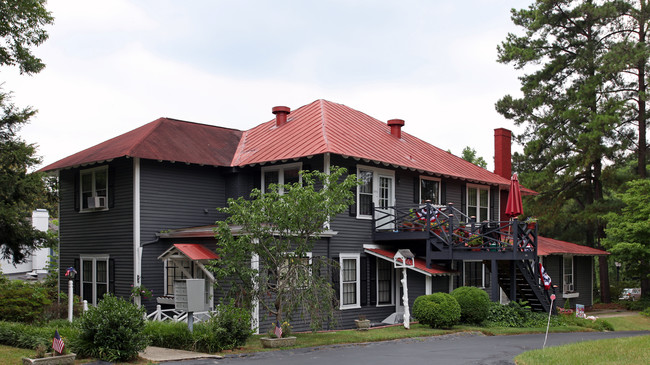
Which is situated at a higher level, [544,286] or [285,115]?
[285,115]

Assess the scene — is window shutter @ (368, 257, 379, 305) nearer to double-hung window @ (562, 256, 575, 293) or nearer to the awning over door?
the awning over door

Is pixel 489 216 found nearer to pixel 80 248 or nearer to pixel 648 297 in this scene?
pixel 648 297

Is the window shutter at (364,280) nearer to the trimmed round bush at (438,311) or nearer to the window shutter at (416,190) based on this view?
the trimmed round bush at (438,311)

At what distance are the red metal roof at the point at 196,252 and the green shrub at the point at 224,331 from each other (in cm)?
332

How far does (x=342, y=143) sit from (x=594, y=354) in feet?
34.7

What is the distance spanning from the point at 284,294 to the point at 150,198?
6.90 m

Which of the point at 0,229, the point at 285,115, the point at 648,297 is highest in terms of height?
the point at 285,115

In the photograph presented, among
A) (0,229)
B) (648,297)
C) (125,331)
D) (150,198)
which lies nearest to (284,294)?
(125,331)

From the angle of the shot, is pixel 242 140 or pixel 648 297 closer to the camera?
pixel 242 140

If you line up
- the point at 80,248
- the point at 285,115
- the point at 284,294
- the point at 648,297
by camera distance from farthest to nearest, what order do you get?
the point at 648,297 < the point at 285,115 < the point at 80,248 < the point at 284,294

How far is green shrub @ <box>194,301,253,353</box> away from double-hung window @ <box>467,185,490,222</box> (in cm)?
1429

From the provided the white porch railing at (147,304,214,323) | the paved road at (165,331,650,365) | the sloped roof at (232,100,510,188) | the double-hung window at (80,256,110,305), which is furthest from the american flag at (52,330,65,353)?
the sloped roof at (232,100,510,188)

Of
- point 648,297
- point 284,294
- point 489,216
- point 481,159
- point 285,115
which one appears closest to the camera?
point 284,294

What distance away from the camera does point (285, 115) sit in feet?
84.3
